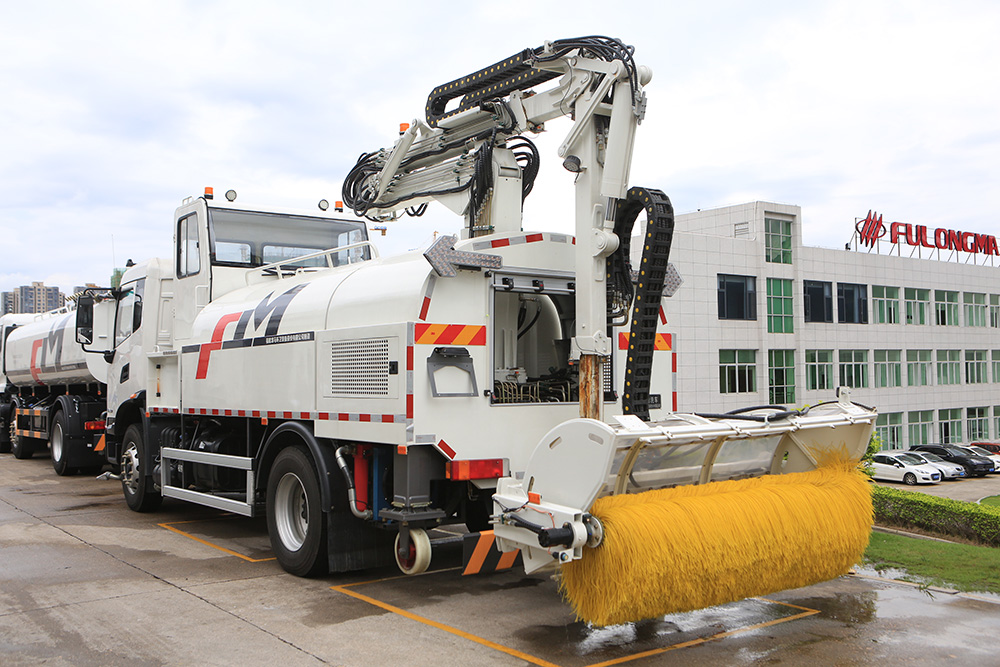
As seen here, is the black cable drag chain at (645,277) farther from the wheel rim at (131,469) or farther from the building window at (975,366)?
the building window at (975,366)

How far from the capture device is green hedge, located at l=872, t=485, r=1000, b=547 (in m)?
12.1

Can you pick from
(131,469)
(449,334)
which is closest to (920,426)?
(131,469)

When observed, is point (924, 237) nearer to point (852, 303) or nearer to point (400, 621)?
point (852, 303)

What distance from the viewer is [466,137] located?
8102 millimetres

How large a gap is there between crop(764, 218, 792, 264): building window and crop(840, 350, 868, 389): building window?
637cm

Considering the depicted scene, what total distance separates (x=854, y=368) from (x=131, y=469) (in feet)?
129

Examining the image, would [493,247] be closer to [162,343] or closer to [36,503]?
[162,343]

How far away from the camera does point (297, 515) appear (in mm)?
7820

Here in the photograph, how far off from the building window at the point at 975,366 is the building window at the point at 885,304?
874 cm

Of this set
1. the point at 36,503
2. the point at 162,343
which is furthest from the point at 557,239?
the point at 36,503

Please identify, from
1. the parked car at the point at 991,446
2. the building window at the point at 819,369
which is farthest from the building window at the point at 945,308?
the building window at the point at 819,369

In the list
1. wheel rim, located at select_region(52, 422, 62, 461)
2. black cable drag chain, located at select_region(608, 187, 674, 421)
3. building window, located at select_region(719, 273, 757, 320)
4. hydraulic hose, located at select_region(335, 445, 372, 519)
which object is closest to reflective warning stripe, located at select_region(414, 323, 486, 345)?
black cable drag chain, located at select_region(608, 187, 674, 421)

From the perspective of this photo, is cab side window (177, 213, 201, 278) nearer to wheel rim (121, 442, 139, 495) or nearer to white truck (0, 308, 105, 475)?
wheel rim (121, 442, 139, 495)

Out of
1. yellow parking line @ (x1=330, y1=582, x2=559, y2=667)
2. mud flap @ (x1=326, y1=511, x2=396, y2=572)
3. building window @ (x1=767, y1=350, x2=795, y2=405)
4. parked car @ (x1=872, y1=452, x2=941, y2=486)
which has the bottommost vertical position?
parked car @ (x1=872, y1=452, x2=941, y2=486)
